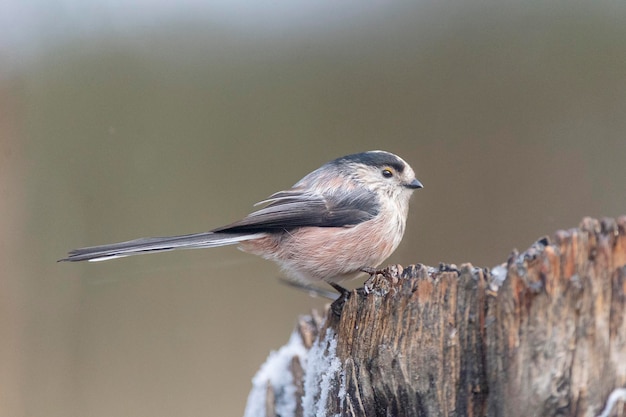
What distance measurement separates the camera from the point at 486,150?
448 cm

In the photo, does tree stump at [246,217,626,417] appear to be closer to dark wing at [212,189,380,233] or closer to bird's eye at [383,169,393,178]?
dark wing at [212,189,380,233]

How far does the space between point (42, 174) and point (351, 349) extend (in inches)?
117

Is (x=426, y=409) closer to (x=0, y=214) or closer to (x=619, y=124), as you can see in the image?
(x=0, y=214)

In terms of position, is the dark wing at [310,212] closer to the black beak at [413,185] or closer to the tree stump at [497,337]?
the black beak at [413,185]

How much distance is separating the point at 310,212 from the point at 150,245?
0.63 m

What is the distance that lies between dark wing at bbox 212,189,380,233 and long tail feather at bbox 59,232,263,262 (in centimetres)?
4

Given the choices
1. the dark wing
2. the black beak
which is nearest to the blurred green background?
the black beak

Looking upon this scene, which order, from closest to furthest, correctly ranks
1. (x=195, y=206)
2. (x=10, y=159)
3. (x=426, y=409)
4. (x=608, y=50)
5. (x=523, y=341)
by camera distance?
1. (x=523, y=341)
2. (x=426, y=409)
3. (x=10, y=159)
4. (x=195, y=206)
5. (x=608, y=50)

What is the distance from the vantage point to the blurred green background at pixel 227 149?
12.7 feet

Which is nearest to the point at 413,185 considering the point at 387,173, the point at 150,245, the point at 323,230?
the point at 387,173

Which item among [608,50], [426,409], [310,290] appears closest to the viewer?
[426,409]

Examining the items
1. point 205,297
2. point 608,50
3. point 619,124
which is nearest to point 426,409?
point 205,297

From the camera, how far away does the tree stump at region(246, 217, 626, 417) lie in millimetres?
1253

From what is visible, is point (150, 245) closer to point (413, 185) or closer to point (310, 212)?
point (310, 212)
